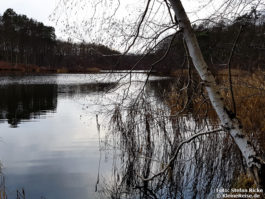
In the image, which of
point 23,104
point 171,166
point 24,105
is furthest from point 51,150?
point 23,104

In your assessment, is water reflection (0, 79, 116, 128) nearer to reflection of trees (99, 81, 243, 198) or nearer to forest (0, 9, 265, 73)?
forest (0, 9, 265, 73)

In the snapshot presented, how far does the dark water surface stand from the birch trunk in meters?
1.09

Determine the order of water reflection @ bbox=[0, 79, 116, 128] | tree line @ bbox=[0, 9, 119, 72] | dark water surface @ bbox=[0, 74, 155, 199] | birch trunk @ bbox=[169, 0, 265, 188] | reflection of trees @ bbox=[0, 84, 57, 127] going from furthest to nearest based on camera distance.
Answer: tree line @ bbox=[0, 9, 119, 72] < reflection of trees @ bbox=[0, 84, 57, 127] < water reflection @ bbox=[0, 79, 116, 128] < dark water surface @ bbox=[0, 74, 155, 199] < birch trunk @ bbox=[169, 0, 265, 188]

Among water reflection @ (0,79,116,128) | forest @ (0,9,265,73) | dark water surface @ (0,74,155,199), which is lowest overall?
dark water surface @ (0,74,155,199)

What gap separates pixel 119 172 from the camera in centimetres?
492

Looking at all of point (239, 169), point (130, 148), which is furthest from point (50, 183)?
point (239, 169)

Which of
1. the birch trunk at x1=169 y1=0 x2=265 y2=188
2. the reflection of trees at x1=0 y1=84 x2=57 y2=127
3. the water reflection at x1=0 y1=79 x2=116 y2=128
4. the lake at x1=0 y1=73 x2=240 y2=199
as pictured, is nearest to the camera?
the birch trunk at x1=169 y1=0 x2=265 y2=188

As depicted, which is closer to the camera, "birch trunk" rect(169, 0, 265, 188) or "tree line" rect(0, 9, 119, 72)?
"birch trunk" rect(169, 0, 265, 188)

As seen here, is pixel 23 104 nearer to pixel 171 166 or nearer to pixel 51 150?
pixel 51 150

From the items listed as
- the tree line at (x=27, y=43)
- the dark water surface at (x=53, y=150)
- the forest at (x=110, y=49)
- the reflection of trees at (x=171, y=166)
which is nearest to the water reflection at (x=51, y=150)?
the dark water surface at (x=53, y=150)

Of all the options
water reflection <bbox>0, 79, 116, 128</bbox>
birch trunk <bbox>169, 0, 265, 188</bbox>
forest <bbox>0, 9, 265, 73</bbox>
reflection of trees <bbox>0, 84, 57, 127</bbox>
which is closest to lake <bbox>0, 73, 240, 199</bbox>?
forest <bbox>0, 9, 265, 73</bbox>

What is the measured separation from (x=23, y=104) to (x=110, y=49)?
37.0 feet

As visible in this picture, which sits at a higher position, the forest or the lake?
the forest

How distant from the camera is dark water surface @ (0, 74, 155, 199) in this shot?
4.49 meters
